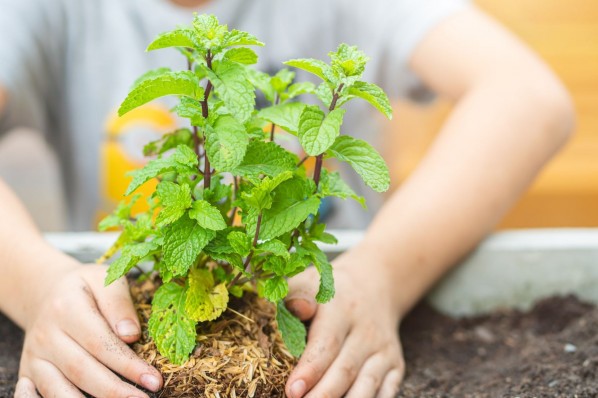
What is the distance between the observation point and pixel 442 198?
1.09 metres

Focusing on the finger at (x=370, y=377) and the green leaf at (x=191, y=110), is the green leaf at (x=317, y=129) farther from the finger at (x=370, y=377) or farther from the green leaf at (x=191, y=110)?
the finger at (x=370, y=377)

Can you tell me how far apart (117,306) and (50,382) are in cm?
10

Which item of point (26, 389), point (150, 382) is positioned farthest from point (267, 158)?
point (26, 389)

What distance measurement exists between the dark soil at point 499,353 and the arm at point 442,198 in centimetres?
7

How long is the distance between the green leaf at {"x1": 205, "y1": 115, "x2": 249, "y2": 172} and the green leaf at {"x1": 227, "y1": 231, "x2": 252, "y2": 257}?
3.0 inches

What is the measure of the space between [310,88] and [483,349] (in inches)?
21.0

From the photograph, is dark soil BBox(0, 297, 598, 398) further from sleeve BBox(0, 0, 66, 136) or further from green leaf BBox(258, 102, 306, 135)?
sleeve BBox(0, 0, 66, 136)

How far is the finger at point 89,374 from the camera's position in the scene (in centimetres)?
68

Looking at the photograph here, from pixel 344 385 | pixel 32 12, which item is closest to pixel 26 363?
pixel 344 385

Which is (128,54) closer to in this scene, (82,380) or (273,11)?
(273,11)

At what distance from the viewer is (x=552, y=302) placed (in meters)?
1.11

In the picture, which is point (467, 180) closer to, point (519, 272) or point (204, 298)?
point (519, 272)

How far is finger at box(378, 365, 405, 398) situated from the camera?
2.72 ft

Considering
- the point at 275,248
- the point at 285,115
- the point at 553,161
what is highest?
the point at 285,115
